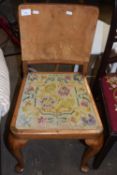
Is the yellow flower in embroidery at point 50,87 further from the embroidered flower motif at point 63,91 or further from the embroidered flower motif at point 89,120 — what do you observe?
the embroidered flower motif at point 89,120

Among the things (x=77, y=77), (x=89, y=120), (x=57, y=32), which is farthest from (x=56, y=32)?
(x=89, y=120)

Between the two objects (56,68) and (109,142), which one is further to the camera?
(56,68)

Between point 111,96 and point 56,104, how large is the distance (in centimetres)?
30

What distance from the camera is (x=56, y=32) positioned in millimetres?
1062

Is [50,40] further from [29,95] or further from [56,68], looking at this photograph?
[56,68]

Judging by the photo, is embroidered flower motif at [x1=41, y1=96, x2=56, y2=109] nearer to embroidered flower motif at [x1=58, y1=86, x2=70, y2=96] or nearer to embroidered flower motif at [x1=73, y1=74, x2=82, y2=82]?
embroidered flower motif at [x1=58, y1=86, x2=70, y2=96]

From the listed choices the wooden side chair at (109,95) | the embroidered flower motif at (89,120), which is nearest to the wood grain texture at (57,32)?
the wooden side chair at (109,95)

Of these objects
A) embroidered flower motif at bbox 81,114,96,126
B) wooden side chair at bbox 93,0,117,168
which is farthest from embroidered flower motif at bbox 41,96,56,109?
wooden side chair at bbox 93,0,117,168

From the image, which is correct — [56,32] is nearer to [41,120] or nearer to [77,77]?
[77,77]

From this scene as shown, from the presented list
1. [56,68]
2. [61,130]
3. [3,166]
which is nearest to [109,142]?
[61,130]

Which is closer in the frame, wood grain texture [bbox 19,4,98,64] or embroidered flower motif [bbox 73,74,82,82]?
wood grain texture [bbox 19,4,98,64]

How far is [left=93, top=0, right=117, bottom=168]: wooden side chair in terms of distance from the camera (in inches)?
37.6

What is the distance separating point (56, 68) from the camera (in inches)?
74.4

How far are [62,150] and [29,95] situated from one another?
0.48 metres
